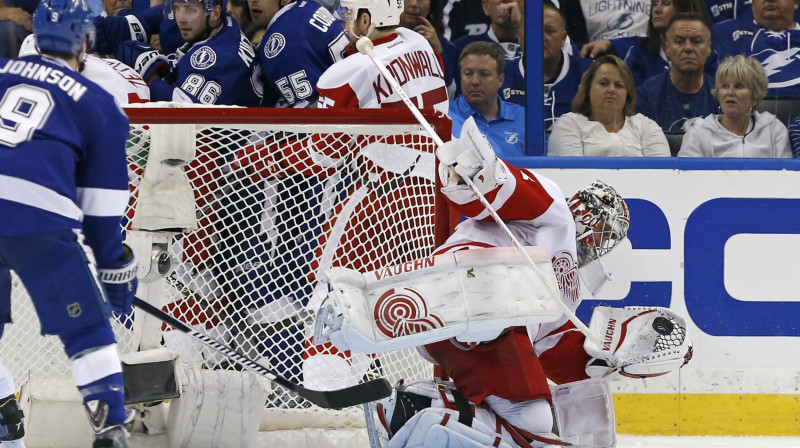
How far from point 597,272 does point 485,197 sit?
609 mm

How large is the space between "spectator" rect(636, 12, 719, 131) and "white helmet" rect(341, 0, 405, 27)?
0.88 metres

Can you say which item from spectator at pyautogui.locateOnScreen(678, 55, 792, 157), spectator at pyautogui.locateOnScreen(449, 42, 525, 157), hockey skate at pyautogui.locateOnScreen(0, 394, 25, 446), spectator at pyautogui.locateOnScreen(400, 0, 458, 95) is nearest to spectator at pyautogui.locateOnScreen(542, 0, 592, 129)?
spectator at pyautogui.locateOnScreen(449, 42, 525, 157)

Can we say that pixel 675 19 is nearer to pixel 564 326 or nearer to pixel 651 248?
pixel 651 248

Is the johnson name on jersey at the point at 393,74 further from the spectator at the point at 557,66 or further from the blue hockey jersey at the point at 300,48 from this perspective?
the spectator at the point at 557,66

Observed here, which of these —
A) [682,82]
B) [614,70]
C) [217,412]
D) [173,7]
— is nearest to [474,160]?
[217,412]

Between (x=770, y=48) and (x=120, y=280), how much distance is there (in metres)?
2.34

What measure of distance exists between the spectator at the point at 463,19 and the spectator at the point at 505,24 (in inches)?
0.8

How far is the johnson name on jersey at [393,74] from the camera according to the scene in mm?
3402

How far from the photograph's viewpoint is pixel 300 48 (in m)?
3.69

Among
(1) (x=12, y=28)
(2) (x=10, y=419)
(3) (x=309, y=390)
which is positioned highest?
(1) (x=12, y=28)

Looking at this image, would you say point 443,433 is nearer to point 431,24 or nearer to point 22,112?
point 22,112

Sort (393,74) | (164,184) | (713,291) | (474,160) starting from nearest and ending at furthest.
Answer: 1. (474,160)
2. (164,184)
3. (393,74)
4. (713,291)

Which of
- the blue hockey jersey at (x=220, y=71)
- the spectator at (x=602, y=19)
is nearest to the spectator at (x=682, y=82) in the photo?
the spectator at (x=602, y=19)

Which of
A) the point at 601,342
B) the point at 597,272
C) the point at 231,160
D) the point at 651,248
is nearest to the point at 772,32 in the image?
the point at 651,248
